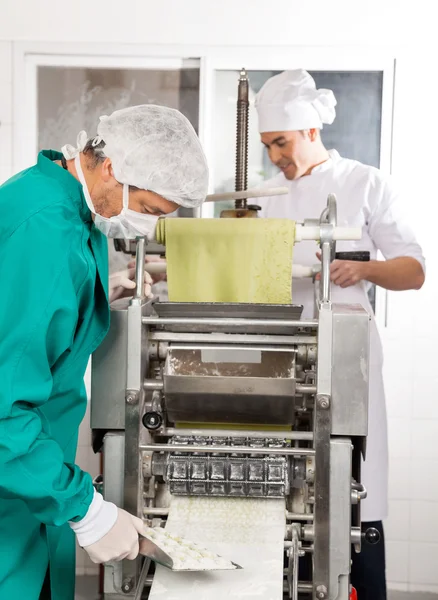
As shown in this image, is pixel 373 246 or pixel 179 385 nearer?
pixel 179 385

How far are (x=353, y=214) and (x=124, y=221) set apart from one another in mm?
1226

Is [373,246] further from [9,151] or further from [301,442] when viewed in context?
[9,151]

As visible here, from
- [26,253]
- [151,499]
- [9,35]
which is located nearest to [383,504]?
[151,499]

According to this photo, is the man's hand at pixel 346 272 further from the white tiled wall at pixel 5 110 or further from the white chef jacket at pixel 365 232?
the white tiled wall at pixel 5 110

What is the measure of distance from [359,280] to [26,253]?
138cm

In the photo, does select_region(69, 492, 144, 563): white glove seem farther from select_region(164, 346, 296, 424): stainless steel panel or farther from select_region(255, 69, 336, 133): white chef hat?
select_region(255, 69, 336, 133): white chef hat

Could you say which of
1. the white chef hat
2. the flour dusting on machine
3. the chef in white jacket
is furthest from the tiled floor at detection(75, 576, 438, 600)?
the white chef hat

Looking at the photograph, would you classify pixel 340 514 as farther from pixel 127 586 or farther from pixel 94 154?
pixel 94 154

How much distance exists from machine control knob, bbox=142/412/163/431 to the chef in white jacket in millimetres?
1028

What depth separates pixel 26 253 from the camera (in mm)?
1211

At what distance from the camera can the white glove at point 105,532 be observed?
1291mm

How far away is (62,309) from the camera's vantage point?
1.22 m

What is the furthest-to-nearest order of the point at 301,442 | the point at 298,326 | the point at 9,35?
the point at 9,35 < the point at 301,442 < the point at 298,326

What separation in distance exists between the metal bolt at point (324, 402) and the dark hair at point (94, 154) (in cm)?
61
